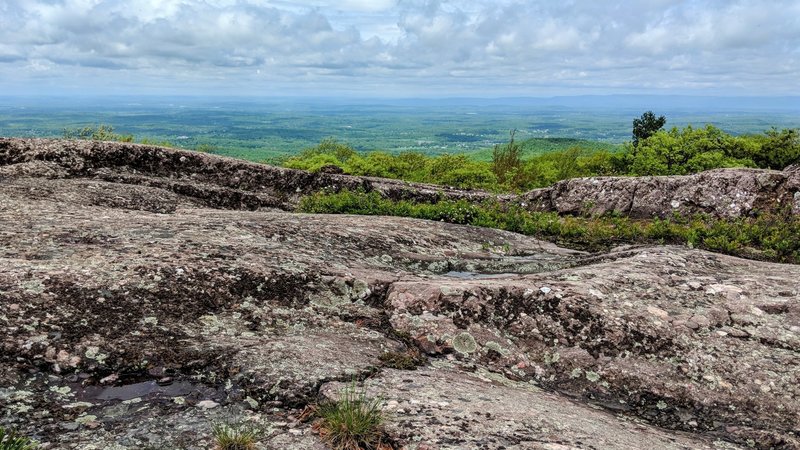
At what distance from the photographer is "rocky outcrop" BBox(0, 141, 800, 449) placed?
586cm

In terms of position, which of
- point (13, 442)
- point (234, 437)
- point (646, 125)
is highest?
point (646, 125)

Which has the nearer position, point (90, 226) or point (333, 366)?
point (333, 366)

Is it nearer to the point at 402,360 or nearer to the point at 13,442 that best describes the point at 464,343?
the point at 402,360

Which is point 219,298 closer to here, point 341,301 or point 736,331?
point 341,301

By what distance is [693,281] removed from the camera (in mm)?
9820

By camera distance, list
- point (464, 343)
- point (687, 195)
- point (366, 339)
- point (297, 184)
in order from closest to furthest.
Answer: point (366, 339) < point (464, 343) < point (687, 195) < point (297, 184)

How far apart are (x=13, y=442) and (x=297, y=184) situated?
1455 centimetres

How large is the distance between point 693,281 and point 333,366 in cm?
711

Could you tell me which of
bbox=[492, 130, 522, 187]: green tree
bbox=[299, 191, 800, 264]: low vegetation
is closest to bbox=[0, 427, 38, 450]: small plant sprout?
bbox=[299, 191, 800, 264]: low vegetation

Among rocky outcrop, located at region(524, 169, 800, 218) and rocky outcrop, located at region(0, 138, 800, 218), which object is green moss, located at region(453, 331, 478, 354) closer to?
rocky outcrop, located at region(0, 138, 800, 218)

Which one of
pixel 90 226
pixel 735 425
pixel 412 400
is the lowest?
pixel 735 425

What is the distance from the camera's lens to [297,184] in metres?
18.9

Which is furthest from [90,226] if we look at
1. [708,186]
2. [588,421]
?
[708,186]

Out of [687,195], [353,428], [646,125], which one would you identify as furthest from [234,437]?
[646,125]
